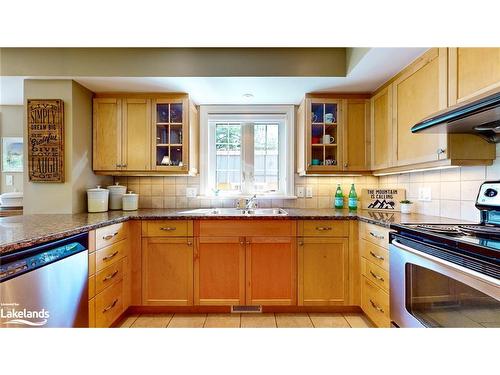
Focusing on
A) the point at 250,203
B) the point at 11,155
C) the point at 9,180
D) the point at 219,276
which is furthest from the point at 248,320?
the point at 11,155

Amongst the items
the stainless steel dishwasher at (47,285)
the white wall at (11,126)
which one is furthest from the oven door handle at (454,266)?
the white wall at (11,126)

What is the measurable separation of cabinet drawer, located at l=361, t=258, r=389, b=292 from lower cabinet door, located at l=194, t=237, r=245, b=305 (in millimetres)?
1001

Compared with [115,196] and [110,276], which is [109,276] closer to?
[110,276]

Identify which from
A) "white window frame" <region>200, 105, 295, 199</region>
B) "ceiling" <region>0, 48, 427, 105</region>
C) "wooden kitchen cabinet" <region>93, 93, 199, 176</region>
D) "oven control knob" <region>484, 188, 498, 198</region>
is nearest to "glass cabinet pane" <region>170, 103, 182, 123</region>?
"wooden kitchen cabinet" <region>93, 93, 199, 176</region>

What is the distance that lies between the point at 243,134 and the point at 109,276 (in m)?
1.92

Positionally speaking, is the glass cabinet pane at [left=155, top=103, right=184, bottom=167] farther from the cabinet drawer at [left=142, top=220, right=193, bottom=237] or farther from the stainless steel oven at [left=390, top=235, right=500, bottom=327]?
the stainless steel oven at [left=390, top=235, right=500, bottom=327]

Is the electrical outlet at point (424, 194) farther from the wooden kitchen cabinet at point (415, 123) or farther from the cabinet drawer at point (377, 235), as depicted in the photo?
the cabinet drawer at point (377, 235)

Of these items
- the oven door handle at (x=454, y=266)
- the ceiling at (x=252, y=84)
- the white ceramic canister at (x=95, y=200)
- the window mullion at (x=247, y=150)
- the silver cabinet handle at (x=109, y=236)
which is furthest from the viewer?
the window mullion at (x=247, y=150)

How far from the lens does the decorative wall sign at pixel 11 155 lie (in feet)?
9.82

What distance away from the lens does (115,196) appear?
255cm

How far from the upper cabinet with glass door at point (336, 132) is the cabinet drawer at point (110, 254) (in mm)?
1802

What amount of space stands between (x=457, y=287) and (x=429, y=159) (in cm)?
91

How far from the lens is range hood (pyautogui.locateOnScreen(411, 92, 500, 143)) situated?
101cm
